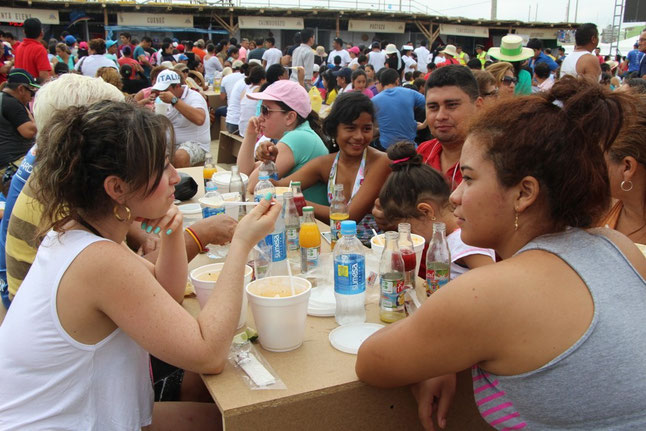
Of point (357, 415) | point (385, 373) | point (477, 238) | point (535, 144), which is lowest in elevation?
point (357, 415)

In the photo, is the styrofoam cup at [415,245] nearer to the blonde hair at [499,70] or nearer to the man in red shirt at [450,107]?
the man in red shirt at [450,107]

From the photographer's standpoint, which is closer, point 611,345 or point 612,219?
point 611,345

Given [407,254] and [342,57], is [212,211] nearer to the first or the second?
[407,254]

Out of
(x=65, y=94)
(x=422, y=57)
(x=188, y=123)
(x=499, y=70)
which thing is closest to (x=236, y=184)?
(x=65, y=94)

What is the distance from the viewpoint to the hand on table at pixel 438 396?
149cm

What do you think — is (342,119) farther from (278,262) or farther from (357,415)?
(357,415)

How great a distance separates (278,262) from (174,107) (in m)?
4.22

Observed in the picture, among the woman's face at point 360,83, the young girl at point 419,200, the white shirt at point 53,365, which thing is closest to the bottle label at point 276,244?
the young girl at point 419,200

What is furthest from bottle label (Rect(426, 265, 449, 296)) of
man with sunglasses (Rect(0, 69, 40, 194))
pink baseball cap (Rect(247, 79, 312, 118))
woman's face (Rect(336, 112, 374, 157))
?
man with sunglasses (Rect(0, 69, 40, 194))

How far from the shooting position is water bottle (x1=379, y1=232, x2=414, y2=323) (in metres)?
1.75

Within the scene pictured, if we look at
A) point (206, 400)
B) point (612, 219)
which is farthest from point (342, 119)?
point (206, 400)

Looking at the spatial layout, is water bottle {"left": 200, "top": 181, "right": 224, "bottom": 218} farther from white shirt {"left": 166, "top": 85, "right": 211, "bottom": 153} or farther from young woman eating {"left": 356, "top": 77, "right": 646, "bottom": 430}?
white shirt {"left": 166, "top": 85, "right": 211, "bottom": 153}

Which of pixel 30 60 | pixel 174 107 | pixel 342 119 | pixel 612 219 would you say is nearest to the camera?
pixel 612 219

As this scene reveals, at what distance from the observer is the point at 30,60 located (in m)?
8.01
